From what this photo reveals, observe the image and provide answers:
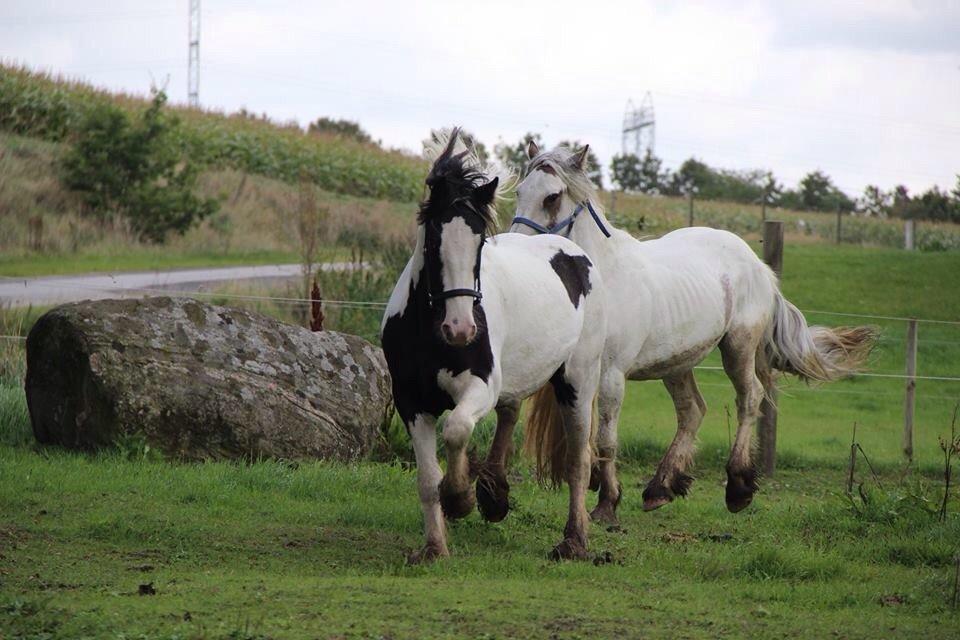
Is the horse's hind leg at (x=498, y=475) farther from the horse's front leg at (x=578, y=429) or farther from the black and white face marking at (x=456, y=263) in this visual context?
the black and white face marking at (x=456, y=263)

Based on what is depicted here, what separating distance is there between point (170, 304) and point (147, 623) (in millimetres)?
4938

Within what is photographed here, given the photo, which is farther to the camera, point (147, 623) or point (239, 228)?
point (239, 228)

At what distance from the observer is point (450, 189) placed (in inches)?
247

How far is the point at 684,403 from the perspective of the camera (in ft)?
31.4

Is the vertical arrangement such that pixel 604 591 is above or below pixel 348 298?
below

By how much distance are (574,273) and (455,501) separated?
177cm

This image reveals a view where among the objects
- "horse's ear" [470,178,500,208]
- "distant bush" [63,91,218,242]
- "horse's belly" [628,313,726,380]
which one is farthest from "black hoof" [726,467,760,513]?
"distant bush" [63,91,218,242]

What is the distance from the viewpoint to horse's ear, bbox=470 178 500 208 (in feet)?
20.5

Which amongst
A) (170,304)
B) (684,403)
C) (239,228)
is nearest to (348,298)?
(170,304)

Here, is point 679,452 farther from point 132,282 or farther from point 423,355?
point 132,282

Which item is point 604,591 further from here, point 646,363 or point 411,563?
point 646,363

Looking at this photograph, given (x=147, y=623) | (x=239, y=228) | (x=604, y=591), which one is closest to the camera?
(x=147, y=623)

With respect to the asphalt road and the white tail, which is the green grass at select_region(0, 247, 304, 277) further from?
the white tail

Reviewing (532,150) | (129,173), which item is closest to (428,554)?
(532,150)
